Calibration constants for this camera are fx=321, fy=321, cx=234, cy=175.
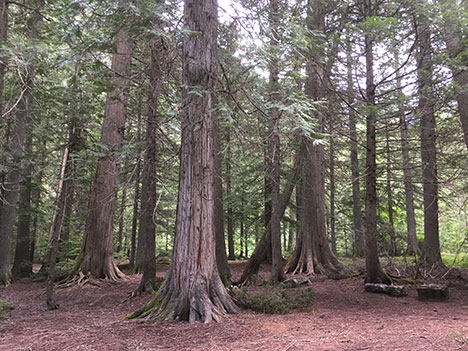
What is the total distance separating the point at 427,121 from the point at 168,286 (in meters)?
9.56

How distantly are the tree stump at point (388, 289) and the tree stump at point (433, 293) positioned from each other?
0.46 metres

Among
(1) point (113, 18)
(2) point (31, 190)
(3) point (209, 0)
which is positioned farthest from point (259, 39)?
(2) point (31, 190)

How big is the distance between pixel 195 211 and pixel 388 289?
5.51m

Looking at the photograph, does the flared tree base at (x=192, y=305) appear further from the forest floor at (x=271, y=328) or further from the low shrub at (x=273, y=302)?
the low shrub at (x=273, y=302)

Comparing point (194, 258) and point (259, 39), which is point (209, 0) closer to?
point (259, 39)

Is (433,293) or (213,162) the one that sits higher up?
(213,162)

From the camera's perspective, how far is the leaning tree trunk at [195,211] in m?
5.80

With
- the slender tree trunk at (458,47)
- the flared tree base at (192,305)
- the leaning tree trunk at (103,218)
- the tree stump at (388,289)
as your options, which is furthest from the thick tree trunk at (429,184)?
the leaning tree trunk at (103,218)

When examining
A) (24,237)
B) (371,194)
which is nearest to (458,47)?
(371,194)

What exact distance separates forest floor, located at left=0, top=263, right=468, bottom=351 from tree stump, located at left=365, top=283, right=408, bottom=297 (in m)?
0.16

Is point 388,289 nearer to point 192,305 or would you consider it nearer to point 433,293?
point 433,293

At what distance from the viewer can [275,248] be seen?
930 centimetres

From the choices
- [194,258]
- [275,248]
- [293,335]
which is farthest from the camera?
[275,248]

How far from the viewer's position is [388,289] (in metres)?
8.06
